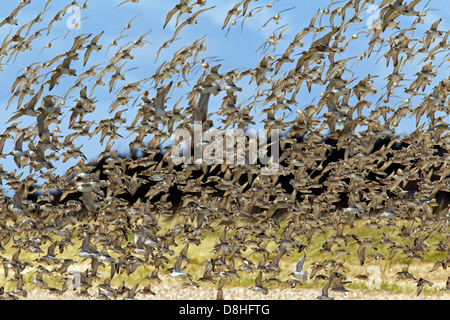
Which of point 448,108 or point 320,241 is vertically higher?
point 448,108

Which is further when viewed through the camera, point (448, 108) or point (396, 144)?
point (396, 144)

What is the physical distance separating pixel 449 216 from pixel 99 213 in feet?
60.1

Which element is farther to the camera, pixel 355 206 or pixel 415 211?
pixel 415 211

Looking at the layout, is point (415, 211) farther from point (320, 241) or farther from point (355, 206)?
point (320, 241)

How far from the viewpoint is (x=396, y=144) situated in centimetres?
5384
